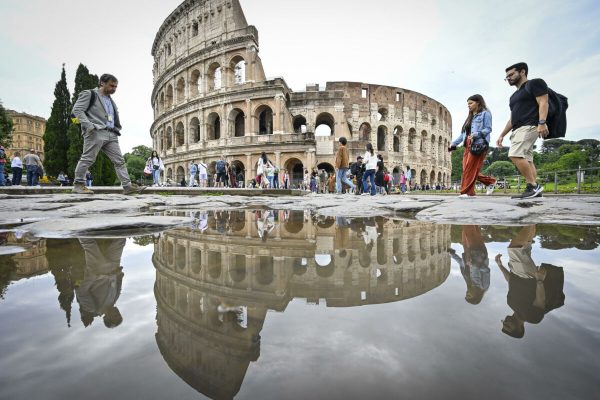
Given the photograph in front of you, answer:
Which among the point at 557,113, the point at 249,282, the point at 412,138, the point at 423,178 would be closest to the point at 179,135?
the point at 412,138

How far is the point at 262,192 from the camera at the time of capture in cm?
912

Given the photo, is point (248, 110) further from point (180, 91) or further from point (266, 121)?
point (180, 91)

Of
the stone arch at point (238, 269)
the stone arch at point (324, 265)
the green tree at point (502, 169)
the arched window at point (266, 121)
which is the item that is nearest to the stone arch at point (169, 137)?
the arched window at point (266, 121)

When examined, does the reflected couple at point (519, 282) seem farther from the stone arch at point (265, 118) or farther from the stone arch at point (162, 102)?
the stone arch at point (162, 102)

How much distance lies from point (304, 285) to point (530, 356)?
24.0 inches

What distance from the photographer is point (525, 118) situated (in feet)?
12.5

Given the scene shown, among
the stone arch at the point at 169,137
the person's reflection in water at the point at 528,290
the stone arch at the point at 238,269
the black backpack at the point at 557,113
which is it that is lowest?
the stone arch at the point at 238,269

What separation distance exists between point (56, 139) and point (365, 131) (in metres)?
26.2

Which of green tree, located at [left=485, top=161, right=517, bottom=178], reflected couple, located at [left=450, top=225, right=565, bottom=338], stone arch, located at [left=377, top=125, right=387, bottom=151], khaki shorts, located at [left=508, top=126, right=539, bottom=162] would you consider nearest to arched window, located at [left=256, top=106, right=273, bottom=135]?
stone arch, located at [left=377, top=125, right=387, bottom=151]

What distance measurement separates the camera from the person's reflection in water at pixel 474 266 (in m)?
0.86

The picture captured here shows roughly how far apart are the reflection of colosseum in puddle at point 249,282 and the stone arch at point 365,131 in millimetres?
25690

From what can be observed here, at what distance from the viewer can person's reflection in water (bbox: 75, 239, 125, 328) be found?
0.73 m

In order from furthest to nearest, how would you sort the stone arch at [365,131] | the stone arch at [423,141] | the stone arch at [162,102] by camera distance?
the stone arch at [423,141] < the stone arch at [162,102] < the stone arch at [365,131]

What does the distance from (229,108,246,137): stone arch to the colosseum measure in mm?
77
